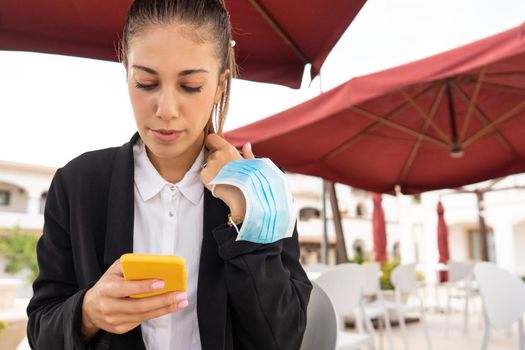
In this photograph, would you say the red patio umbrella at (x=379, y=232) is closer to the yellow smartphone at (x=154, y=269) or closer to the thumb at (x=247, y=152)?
the thumb at (x=247, y=152)

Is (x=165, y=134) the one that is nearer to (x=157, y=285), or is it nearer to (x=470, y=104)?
(x=157, y=285)

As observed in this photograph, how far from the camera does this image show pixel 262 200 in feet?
2.56

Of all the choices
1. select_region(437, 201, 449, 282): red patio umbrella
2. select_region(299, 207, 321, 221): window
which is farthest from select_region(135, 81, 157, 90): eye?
select_region(299, 207, 321, 221): window

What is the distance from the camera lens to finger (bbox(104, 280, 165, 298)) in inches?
25.3

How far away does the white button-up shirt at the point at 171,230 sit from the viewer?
2.99 ft

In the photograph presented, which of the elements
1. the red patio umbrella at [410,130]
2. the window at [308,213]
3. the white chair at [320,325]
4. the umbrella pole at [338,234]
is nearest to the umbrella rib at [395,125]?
the red patio umbrella at [410,130]

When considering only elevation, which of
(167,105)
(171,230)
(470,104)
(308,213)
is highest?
(308,213)

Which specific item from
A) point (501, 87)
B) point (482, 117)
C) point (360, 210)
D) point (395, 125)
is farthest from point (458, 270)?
point (360, 210)

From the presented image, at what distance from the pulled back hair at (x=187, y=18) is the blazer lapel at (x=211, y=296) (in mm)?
311

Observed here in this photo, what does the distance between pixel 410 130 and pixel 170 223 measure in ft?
13.1

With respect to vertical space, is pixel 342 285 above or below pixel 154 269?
below

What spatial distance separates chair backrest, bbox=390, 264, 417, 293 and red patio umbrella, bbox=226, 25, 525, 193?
1.00 m

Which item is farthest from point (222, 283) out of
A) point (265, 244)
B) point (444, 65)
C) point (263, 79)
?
point (444, 65)

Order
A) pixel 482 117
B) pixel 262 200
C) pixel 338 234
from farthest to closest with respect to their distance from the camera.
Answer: pixel 338 234, pixel 482 117, pixel 262 200
